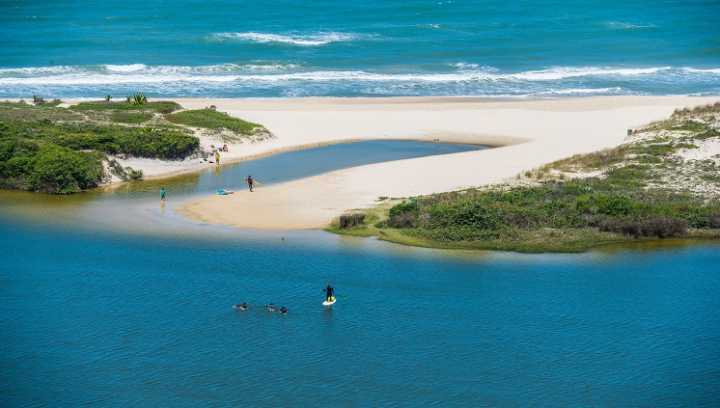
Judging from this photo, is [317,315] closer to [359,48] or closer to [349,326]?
[349,326]

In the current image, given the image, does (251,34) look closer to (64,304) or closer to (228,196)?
(228,196)

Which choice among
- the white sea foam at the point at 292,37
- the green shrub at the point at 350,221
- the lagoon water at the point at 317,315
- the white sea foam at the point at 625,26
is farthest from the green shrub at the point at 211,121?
the white sea foam at the point at 625,26

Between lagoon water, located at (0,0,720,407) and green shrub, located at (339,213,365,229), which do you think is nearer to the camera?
lagoon water, located at (0,0,720,407)

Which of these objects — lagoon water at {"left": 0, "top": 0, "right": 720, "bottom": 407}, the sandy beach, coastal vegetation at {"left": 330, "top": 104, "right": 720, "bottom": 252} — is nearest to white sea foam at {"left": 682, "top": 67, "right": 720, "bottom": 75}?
the sandy beach

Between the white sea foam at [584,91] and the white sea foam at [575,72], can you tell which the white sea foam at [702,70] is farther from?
the white sea foam at [584,91]

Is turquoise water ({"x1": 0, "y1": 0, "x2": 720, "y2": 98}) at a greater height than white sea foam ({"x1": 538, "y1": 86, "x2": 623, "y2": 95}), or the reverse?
turquoise water ({"x1": 0, "y1": 0, "x2": 720, "y2": 98})

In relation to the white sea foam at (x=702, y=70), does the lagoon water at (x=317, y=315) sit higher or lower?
lower

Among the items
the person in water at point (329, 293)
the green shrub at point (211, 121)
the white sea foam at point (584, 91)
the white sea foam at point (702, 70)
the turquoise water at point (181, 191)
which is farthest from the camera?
the white sea foam at point (702, 70)

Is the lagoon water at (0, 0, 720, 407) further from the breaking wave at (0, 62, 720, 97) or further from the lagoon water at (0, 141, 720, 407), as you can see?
the breaking wave at (0, 62, 720, 97)
